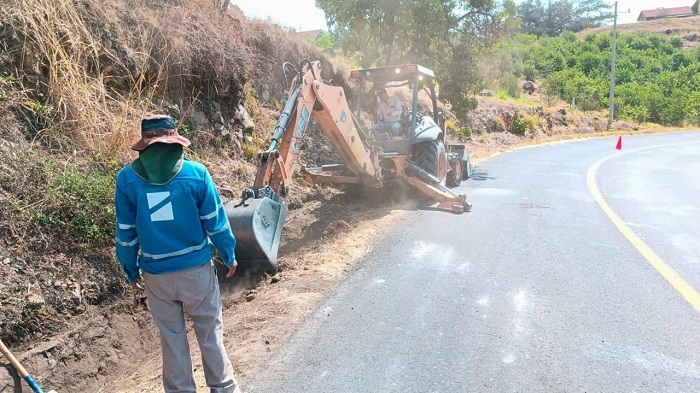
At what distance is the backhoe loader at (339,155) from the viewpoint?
5262mm

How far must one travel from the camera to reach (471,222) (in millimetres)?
8031

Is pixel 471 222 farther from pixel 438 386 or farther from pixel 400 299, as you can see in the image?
pixel 438 386

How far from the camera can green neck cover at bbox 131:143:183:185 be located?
3162 mm

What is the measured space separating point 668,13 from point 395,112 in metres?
→ 104

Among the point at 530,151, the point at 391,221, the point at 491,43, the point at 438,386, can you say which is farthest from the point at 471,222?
the point at 530,151

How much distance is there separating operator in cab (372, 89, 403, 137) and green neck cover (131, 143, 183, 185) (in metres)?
7.35

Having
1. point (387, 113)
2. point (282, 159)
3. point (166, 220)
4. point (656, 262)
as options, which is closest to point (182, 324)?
point (166, 220)

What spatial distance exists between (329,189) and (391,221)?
89.3 inches

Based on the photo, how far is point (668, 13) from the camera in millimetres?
94500

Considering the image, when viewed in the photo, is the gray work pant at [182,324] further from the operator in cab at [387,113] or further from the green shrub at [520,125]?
the green shrub at [520,125]

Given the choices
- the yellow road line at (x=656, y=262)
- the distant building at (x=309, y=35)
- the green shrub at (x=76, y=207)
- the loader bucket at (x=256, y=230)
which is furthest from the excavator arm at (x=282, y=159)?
the distant building at (x=309, y=35)

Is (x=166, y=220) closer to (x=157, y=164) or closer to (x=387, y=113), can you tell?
(x=157, y=164)

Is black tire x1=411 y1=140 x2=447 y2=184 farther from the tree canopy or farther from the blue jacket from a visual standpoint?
the tree canopy

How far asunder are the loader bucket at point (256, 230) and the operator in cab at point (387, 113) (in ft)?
16.8
